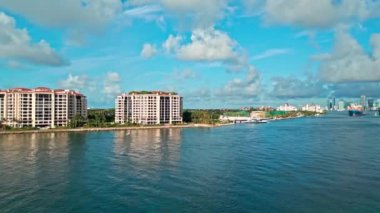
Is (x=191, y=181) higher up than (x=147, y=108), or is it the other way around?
(x=147, y=108)

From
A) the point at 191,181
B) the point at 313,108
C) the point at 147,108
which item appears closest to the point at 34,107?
the point at 147,108

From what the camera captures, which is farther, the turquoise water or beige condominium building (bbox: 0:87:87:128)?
beige condominium building (bbox: 0:87:87:128)

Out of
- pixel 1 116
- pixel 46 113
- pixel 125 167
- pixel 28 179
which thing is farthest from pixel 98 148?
pixel 1 116

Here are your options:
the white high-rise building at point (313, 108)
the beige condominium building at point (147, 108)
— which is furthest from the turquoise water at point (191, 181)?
the white high-rise building at point (313, 108)

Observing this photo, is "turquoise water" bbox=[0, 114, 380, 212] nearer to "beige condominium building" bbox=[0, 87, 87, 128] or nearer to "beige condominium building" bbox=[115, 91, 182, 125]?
"beige condominium building" bbox=[0, 87, 87, 128]

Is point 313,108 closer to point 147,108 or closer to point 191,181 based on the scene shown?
point 147,108

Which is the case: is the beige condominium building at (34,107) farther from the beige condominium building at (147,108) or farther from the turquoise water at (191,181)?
the turquoise water at (191,181)

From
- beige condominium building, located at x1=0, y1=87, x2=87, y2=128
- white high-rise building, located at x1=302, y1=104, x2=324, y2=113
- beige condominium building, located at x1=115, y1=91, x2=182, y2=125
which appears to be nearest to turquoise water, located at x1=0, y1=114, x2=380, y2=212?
beige condominium building, located at x1=0, y1=87, x2=87, y2=128
